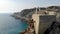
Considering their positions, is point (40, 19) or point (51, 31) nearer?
point (51, 31)

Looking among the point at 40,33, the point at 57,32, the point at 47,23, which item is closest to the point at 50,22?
the point at 47,23

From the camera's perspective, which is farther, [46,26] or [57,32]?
[46,26]

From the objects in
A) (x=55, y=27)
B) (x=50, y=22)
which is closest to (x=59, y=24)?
(x=55, y=27)

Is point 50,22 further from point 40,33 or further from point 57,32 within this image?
point 57,32

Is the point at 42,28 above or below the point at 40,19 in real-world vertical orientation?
below

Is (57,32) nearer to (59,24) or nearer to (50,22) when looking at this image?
(59,24)

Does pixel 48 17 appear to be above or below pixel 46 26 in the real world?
above

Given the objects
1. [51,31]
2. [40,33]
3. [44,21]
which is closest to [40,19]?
[44,21]
